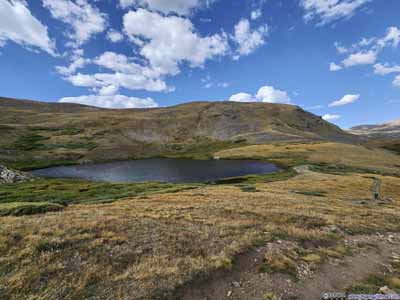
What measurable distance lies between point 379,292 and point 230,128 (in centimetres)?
17959

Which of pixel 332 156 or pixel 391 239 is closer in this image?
pixel 391 239

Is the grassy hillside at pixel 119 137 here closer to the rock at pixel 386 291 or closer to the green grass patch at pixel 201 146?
the green grass patch at pixel 201 146

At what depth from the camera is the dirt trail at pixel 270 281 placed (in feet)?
25.0

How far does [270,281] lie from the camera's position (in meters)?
8.45

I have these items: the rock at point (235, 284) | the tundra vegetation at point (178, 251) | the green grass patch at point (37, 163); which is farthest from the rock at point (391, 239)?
the green grass patch at point (37, 163)

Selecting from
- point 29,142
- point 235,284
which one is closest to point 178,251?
point 235,284

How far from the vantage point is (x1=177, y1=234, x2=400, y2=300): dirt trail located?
7617mm

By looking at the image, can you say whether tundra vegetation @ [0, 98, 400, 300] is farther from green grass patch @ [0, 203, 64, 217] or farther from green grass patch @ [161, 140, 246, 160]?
green grass patch @ [161, 140, 246, 160]

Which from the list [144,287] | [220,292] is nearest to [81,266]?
[144,287]

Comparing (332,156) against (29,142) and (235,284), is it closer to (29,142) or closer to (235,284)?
(235,284)

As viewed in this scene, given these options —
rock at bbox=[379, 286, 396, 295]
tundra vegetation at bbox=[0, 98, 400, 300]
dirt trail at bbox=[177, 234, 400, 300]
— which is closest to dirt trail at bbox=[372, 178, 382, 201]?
tundra vegetation at bbox=[0, 98, 400, 300]

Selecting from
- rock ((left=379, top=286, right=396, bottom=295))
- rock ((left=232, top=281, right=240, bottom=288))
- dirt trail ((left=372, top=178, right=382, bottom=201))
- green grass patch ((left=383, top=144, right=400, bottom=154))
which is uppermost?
green grass patch ((left=383, top=144, right=400, bottom=154))

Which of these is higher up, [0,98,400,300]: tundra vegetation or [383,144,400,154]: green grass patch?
[383,144,400,154]: green grass patch

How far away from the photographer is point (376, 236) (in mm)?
14547
